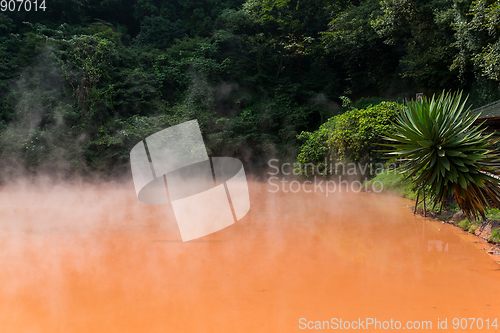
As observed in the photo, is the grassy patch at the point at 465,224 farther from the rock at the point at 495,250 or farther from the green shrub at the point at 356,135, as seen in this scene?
the green shrub at the point at 356,135

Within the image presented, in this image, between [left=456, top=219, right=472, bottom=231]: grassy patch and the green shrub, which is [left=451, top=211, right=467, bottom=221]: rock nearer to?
[left=456, top=219, right=472, bottom=231]: grassy patch

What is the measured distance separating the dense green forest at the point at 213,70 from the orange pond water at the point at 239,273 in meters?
6.19

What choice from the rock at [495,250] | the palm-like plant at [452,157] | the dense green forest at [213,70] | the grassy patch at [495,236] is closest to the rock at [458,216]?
the grassy patch at [495,236]

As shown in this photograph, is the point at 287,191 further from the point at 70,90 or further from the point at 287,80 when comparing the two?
the point at 70,90

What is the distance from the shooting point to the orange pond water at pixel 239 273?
3205 millimetres

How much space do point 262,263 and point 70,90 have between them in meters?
11.9

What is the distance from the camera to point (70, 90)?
13.2m

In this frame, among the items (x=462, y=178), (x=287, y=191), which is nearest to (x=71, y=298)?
(x=462, y=178)

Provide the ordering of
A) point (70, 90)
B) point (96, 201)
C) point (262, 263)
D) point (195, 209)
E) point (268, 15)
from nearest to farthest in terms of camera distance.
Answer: point (262, 263)
point (195, 209)
point (96, 201)
point (70, 90)
point (268, 15)

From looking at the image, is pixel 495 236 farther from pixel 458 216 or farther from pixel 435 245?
pixel 458 216

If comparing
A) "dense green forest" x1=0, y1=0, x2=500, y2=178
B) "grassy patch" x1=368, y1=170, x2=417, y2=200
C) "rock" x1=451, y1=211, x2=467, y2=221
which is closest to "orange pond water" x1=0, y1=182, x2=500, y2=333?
"rock" x1=451, y1=211, x2=467, y2=221

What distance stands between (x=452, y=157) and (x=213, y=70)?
11.9 metres

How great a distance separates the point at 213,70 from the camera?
588 inches

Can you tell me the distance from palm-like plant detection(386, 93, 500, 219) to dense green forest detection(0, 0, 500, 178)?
5882mm
